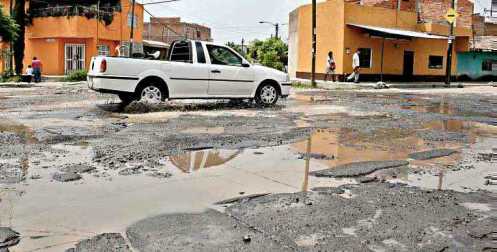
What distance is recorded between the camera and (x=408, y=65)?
33.3 metres

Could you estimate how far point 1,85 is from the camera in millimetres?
25078

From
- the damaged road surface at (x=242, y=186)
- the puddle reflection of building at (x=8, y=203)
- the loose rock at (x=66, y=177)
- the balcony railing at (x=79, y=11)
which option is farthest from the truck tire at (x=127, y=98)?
the balcony railing at (x=79, y=11)

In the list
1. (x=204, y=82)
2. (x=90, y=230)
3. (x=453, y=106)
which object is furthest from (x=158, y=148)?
(x=453, y=106)

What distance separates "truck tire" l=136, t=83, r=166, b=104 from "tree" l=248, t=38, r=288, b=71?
113 feet

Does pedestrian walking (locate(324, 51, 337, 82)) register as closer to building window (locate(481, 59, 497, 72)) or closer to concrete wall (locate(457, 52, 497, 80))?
concrete wall (locate(457, 52, 497, 80))

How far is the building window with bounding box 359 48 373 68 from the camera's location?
30.4 metres

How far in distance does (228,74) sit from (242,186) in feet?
26.2

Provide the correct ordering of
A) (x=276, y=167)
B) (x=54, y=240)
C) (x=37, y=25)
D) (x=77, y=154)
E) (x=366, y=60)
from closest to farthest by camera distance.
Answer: (x=54, y=240)
(x=276, y=167)
(x=77, y=154)
(x=366, y=60)
(x=37, y=25)

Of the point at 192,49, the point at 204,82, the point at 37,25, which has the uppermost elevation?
the point at 37,25

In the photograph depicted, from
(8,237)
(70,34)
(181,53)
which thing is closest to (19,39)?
(70,34)

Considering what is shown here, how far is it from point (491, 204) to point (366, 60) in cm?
2654

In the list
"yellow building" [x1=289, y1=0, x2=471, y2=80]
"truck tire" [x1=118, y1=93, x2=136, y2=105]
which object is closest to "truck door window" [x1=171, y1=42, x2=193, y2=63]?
"truck tire" [x1=118, y1=93, x2=136, y2=105]

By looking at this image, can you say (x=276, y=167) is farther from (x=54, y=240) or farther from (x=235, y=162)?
(x=54, y=240)

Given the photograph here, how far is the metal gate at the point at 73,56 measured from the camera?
38.0 m
